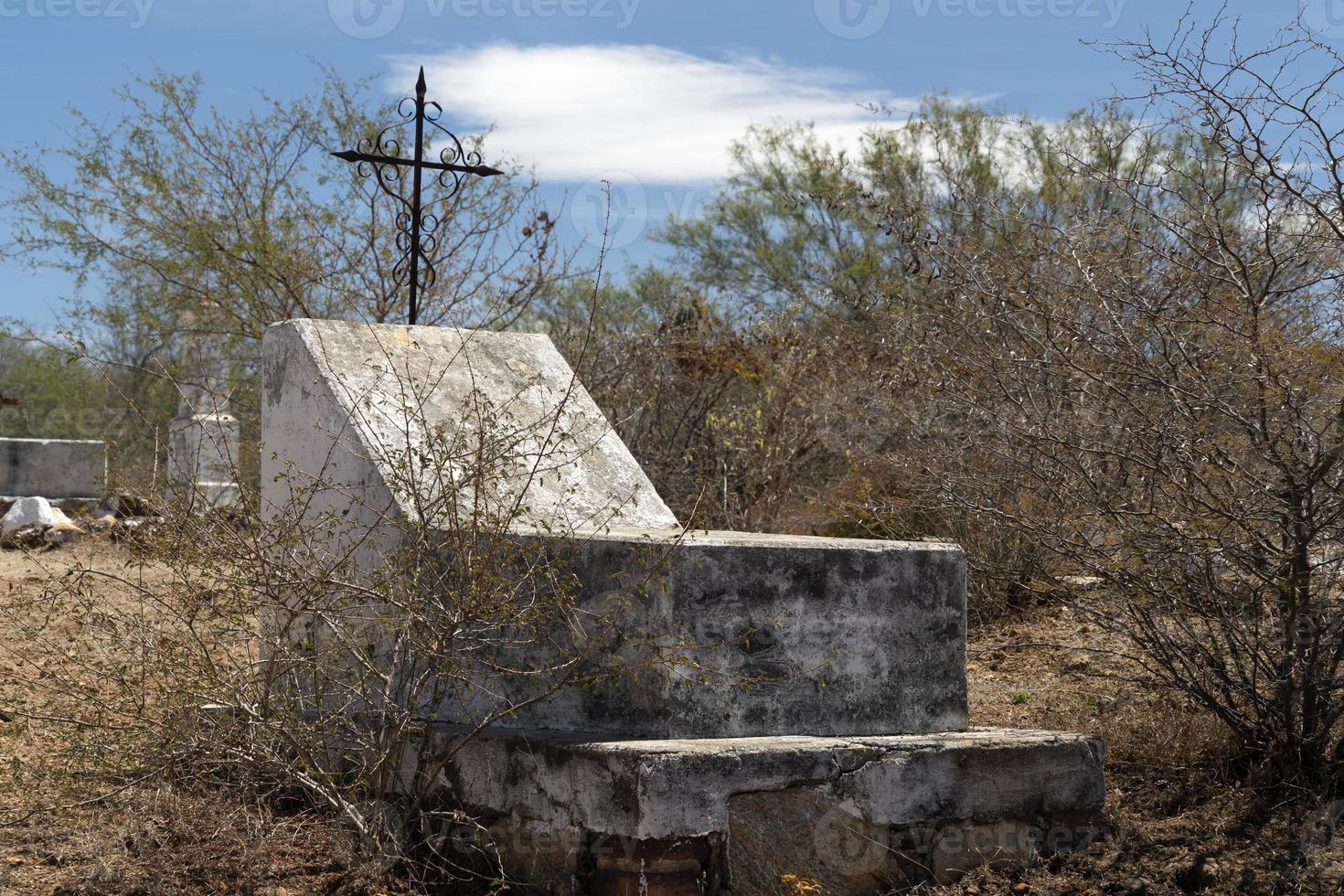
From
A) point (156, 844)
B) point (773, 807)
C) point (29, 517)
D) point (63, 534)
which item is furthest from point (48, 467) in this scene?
point (773, 807)

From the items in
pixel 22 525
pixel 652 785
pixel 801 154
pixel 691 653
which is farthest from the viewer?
pixel 801 154

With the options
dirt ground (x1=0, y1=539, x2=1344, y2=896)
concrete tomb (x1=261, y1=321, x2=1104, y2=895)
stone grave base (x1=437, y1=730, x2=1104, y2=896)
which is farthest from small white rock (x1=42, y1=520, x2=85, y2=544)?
stone grave base (x1=437, y1=730, x2=1104, y2=896)

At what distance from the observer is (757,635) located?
3691mm

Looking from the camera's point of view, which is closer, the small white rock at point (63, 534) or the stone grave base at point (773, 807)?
the stone grave base at point (773, 807)

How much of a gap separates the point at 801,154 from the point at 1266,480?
11821 millimetres

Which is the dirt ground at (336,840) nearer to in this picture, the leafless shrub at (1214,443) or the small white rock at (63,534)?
the leafless shrub at (1214,443)

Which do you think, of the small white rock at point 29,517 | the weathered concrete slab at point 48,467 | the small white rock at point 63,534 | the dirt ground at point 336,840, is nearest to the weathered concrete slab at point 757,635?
the dirt ground at point 336,840

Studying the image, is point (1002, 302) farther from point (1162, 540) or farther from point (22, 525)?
point (22, 525)

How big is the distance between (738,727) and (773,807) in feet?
0.84

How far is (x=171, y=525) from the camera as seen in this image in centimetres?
378

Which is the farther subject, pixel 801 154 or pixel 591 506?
pixel 801 154

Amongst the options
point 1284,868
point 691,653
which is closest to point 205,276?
point 691,653

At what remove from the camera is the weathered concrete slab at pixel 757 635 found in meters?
3.61

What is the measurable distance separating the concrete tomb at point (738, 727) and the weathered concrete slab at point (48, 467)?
9143 millimetres
